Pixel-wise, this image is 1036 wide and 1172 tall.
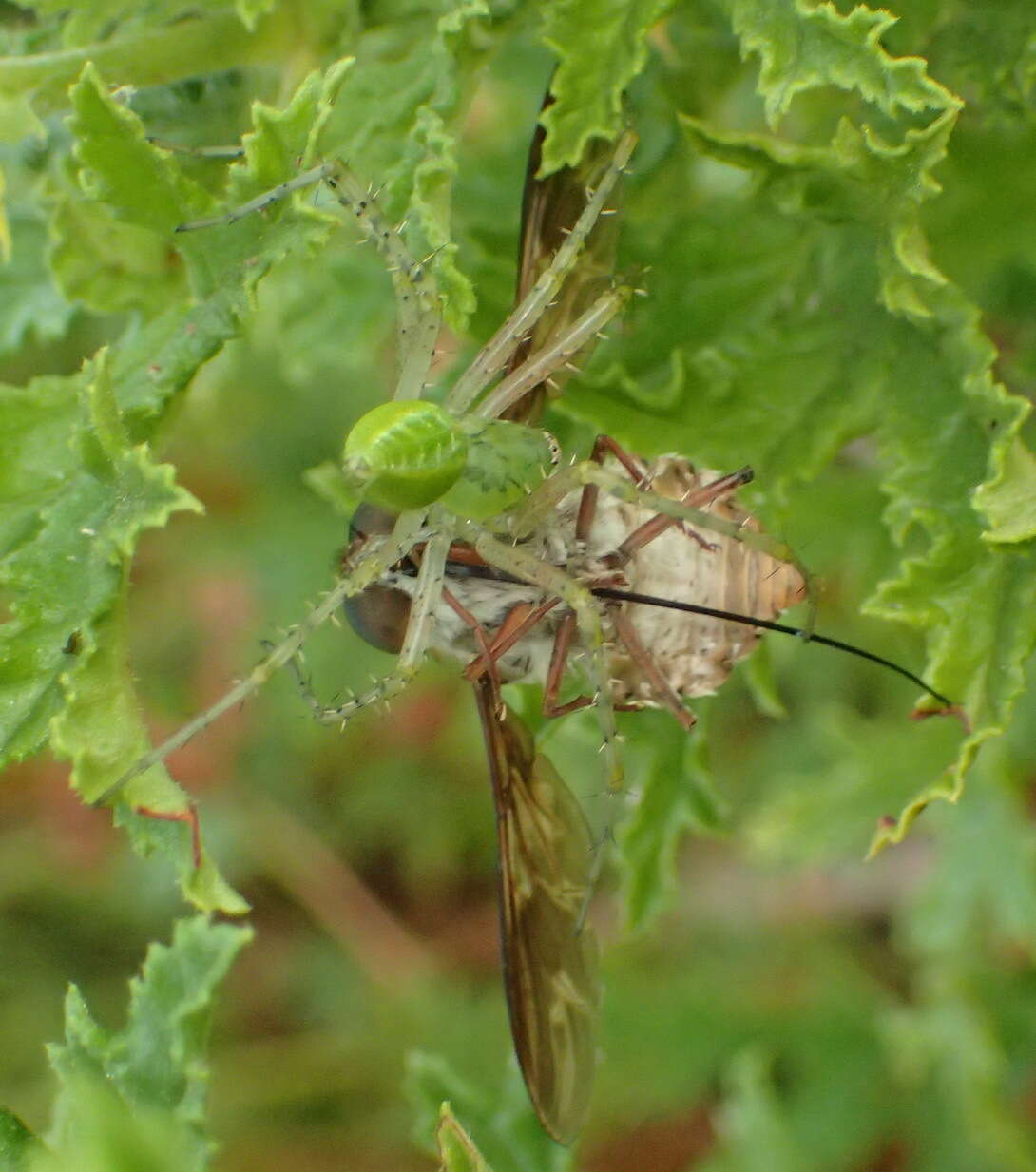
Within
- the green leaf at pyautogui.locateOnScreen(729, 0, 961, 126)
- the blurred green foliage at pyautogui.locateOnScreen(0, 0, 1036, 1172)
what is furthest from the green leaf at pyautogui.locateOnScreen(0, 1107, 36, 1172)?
the green leaf at pyautogui.locateOnScreen(729, 0, 961, 126)

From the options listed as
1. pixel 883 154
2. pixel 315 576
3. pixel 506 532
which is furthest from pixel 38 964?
pixel 883 154

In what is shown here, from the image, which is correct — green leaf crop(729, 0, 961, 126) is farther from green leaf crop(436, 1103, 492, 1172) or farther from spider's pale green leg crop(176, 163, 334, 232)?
green leaf crop(436, 1103, 492, 1172)

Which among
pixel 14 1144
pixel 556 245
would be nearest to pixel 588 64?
pixel 556 245

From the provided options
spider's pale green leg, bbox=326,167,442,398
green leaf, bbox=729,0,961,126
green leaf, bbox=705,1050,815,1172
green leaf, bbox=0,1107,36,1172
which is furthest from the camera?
green leaf, bbox=705,1050,815,1172

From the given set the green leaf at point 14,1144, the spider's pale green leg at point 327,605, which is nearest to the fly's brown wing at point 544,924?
the spider's pale green leg at point 327,605

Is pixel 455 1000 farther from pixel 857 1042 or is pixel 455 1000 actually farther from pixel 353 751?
pixel 857 1042
